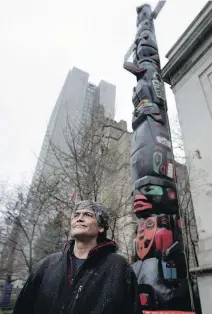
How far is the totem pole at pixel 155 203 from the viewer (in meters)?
4.20

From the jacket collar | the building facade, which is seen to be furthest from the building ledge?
the jacket collar

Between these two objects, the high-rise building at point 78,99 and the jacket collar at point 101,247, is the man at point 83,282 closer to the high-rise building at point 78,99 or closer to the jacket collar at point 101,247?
the jacket collar at point 101,247

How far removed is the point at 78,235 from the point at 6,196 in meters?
10.0

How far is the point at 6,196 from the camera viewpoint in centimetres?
1107

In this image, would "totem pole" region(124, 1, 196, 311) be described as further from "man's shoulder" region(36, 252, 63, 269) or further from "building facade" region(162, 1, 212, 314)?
"man's shoulder" region(36, 252, 63, 269)

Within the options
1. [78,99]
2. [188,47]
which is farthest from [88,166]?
[78,99]

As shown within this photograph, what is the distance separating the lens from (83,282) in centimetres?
184

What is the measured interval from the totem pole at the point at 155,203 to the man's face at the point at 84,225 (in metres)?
2.67

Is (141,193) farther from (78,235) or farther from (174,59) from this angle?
(174,59)

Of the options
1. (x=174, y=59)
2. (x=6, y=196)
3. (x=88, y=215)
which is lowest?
(x=88, y=215)

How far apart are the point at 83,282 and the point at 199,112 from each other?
508cm

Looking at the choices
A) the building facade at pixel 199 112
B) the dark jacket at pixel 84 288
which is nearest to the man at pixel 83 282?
the dark jacket at pixel 84 288

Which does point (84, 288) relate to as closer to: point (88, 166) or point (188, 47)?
point (88, 166)

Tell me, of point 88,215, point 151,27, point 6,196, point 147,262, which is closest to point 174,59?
point 151,27
